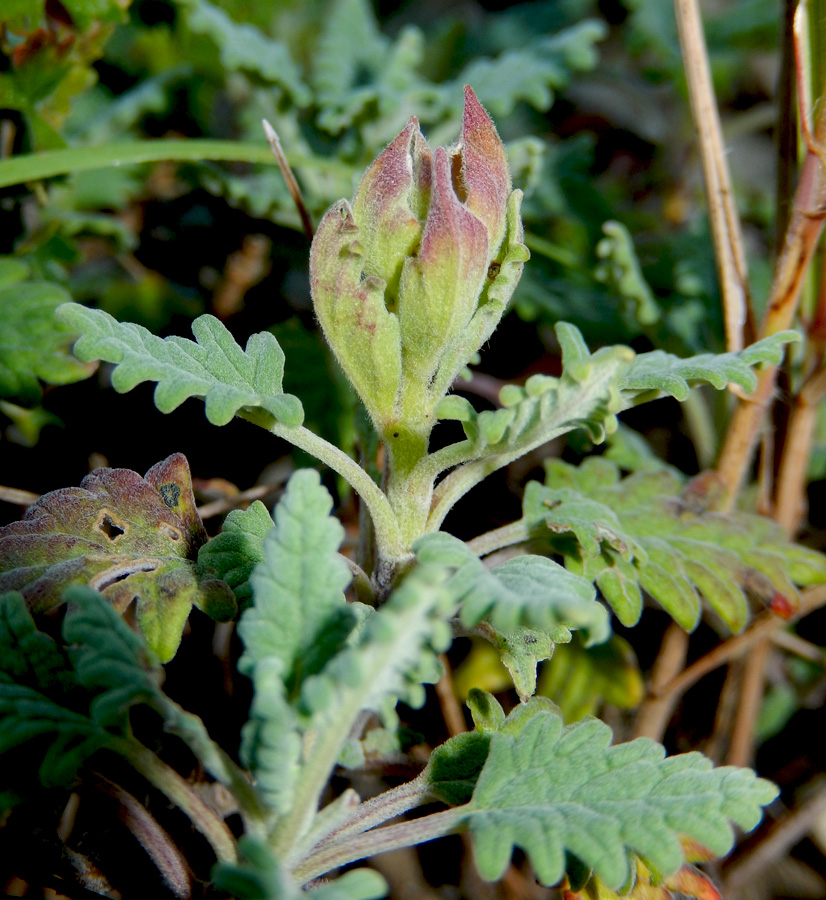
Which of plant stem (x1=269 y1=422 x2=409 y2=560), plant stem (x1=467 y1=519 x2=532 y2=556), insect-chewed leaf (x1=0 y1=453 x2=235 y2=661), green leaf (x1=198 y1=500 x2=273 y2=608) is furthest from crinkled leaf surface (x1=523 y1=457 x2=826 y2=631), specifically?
insect-chewed leaf (x1=0 y1=453 x2=235 y2=661)

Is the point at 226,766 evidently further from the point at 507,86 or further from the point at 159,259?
the point at 159,259

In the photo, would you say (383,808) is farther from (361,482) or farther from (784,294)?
(784,294)

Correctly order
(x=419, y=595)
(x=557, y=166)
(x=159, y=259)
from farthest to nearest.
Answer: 1. (x=159, y=259)
2. (x=557, y=166)
3. (x=419, y=595)

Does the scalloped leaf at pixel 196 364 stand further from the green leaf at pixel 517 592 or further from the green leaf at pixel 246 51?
the green leaf at pixel 246 51

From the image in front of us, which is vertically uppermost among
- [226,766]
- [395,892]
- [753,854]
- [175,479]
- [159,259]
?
[159,259]

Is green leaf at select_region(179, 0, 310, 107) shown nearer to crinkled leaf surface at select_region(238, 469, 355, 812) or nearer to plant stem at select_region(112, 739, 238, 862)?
crinkled leaf surface at select_region(238, 469, 355, 812)

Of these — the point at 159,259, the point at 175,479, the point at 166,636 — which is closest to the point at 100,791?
the point at 166,636
